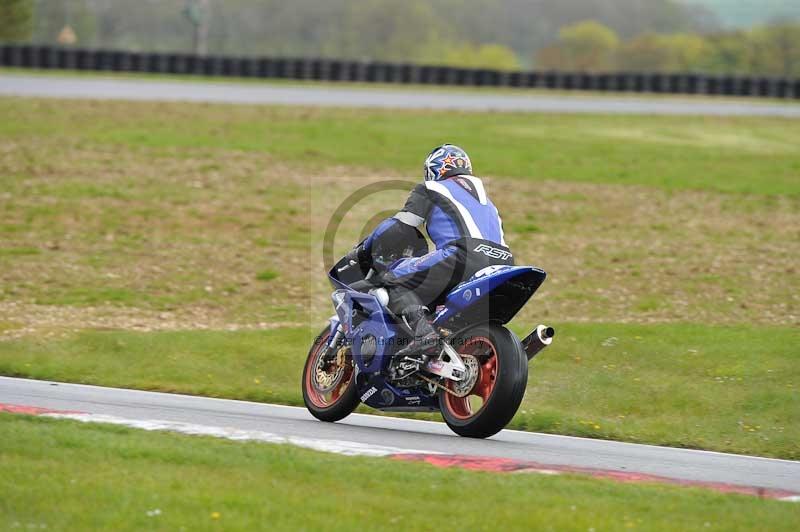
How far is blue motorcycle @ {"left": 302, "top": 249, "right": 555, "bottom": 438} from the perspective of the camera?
8797mm

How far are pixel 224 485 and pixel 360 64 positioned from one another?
39.2m

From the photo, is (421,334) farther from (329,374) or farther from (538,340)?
(329,374)

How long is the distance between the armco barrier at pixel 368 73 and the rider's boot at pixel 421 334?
120 ft

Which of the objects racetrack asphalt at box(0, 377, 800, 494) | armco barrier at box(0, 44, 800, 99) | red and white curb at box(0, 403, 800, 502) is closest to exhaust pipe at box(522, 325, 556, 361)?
racetrack asphalt at box(0, 377, 800, 494)

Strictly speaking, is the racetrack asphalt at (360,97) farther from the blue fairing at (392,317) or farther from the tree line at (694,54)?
the tree line at (694,54)

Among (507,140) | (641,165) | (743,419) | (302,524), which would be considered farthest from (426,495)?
(507,140)

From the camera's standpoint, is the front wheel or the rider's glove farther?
the rider's glove

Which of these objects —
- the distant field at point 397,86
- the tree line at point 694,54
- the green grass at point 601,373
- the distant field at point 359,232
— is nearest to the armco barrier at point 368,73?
the distant field at point 397,86

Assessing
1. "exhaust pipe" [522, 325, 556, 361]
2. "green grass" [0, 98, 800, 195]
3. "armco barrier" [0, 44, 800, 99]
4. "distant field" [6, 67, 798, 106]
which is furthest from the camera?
"armco barrier" [0, 44, 800, 99]

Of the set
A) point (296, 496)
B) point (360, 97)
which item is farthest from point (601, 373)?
point (360, 97)

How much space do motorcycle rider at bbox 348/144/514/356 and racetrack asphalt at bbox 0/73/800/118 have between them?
87.9 feet

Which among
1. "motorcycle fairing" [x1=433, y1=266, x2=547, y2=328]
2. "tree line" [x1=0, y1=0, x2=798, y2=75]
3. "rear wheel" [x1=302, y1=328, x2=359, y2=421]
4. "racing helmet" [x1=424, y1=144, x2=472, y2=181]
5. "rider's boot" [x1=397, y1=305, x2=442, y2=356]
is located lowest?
"tree line" [x1=0, y1=0, x2=798, y2=75]

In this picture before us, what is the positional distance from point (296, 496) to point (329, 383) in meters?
3.26

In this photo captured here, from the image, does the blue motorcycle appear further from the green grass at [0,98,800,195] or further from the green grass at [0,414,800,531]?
the green grass at [0,98,800,195]
